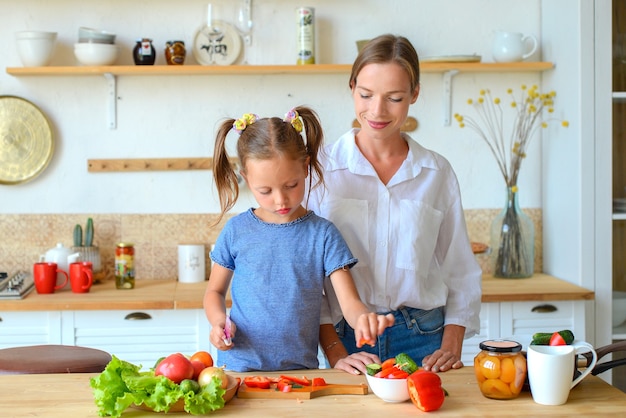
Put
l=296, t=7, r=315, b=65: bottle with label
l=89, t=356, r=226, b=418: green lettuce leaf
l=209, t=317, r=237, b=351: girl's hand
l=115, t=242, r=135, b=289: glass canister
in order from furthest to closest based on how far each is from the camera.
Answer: l=296, t=7, r=315, b=65: bottle with label, l=115, t=242, r=135, b=289: glass canister, l=209, t=317, r=237, b=351: girl's hand, l=89, t=356, r=226, b=418: green lettuce leaf

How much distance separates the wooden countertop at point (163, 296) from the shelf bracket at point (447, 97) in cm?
72

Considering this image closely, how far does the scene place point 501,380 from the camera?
1.66 m

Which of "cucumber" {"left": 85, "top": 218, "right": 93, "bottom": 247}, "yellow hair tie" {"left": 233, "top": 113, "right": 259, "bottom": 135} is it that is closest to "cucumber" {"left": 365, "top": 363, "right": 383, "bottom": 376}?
"yellow hair tie" {"left": 233, "top": 113, "right": 259, "bottom": 135}

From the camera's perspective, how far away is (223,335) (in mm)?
1857

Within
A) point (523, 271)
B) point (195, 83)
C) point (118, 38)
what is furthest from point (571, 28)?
point (118, 38)

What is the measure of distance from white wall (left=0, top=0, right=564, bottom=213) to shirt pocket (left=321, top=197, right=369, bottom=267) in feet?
5.49

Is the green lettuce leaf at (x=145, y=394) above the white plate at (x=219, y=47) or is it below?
below

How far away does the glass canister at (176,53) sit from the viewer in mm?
3537

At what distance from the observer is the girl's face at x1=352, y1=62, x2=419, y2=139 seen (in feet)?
6.41

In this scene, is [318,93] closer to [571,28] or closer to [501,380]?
[571,28]

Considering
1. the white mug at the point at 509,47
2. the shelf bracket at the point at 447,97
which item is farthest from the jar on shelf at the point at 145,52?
the white mug at the point at 509,47

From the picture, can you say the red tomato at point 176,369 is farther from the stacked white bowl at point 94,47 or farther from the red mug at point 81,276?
the stacked white bowl at point 94,47

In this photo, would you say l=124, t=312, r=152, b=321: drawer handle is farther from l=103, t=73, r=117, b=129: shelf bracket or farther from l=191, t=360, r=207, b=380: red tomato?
l=191, t=360, r=207, b=380: red tomato

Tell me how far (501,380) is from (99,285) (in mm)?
2266
